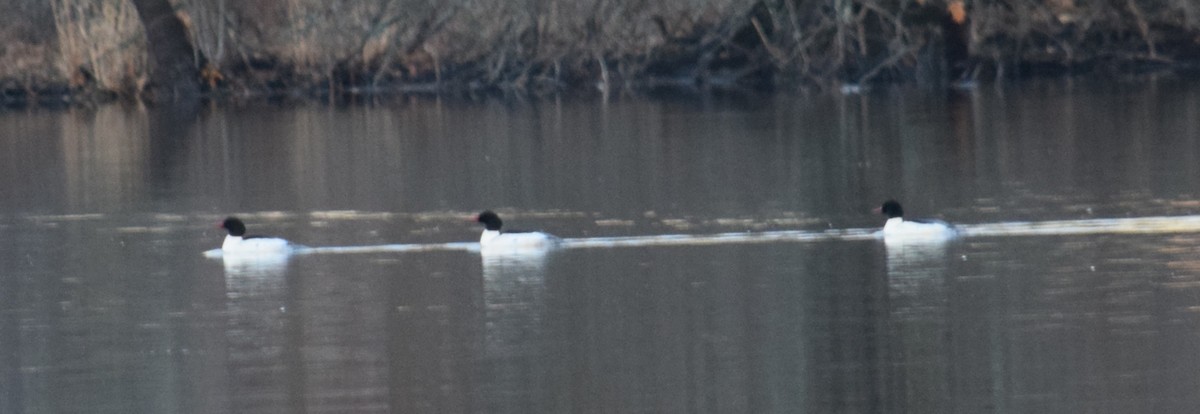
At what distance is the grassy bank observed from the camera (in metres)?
41.3

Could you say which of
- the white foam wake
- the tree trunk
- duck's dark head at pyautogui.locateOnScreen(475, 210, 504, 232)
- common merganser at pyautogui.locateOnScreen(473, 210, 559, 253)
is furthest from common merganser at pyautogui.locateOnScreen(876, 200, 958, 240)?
the tree trunk

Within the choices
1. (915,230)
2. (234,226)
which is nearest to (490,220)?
(234,226)

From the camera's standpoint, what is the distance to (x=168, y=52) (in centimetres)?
4447

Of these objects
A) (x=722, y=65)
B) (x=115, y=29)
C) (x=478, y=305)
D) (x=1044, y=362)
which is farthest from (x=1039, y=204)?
(x=115, y=29)

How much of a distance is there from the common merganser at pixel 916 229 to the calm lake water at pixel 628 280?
1.21ft

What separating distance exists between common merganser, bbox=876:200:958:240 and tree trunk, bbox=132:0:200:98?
29324 mm

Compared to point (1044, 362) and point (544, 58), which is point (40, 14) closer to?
point (544, 58)

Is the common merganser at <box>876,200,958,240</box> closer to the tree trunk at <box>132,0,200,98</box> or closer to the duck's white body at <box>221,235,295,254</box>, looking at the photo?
the duck's white body at <box>221,235,295,254</box>

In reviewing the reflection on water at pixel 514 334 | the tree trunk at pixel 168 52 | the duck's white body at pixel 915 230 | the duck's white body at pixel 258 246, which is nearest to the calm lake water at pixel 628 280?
the reflection on water at pixel 514 334

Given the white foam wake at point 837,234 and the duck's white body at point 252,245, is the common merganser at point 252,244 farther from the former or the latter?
the white foam wake at point 837,234

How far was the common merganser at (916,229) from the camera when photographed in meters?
16.0

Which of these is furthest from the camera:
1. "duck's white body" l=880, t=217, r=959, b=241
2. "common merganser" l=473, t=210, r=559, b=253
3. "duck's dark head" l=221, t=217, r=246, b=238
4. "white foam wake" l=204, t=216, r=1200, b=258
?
"duck's dark head" l=221, t=217, r=246, b=238

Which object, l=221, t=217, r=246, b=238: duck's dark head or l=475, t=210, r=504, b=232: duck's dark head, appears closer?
l=475, t=210, r=504, b=232: duck's dark head

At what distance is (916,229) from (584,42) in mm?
28498
